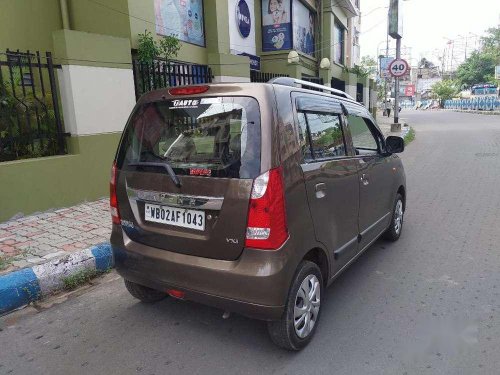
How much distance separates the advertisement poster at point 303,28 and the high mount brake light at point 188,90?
43.4 feet

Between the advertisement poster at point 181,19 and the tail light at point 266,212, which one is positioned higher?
the advertisement poster at point 181,19

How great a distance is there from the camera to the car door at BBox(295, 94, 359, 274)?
109 inches

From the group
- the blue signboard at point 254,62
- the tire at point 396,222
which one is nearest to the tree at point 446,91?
the blue signboard at point 254,62

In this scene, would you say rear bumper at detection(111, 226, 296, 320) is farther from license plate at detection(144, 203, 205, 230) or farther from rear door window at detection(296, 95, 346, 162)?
rear door window at detection(296, 95, 346, 162)

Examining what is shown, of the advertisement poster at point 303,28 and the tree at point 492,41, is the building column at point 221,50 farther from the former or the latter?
the tree at point 492,41

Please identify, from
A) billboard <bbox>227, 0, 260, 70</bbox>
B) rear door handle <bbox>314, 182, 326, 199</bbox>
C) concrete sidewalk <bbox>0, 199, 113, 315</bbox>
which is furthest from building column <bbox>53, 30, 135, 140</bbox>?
billboard <bbox>227, 0, 260, 70</bbox>

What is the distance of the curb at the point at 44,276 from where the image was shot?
340cm

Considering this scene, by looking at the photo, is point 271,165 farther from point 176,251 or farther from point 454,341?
point 454,341

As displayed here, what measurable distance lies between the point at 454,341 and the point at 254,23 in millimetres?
12898

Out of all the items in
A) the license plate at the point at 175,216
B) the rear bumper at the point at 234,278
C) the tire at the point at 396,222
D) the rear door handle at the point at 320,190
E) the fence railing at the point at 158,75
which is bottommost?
the tire at the point at 396,222

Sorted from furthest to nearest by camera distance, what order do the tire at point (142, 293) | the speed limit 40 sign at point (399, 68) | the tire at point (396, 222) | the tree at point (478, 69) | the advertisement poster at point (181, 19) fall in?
1. the tree at point (478, 69)
2. the speed limit 40 sign at point (399, 68)
3. the advertisement poster at point (181, 19)
4. the tire at point (396, 222)
5. the tire at point (142, 293)

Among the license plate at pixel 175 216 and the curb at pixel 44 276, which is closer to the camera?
the license plate at pixel 175 216

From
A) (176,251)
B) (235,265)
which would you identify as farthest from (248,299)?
(176,251)

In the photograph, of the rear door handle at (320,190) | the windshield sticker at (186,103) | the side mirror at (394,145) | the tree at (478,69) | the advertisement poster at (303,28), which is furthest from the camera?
the tree at (478,69)
